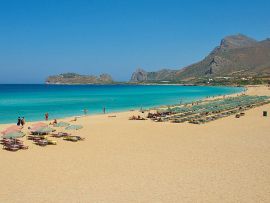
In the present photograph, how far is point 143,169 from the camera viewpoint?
15.3 metres

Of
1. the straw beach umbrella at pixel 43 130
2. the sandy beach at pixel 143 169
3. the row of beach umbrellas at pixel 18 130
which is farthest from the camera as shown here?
the straw beach umbrella at pixel 43 130

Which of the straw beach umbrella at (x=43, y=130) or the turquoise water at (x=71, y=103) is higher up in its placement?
the straw beach umbrella at (x=43, y=130)

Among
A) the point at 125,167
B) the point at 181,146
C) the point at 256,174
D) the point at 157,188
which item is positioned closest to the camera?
the point at 157,188

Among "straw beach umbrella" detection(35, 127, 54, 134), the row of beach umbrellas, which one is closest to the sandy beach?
the row of beach umbrellas

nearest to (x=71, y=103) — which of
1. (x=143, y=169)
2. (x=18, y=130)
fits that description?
(x=18, y=130)

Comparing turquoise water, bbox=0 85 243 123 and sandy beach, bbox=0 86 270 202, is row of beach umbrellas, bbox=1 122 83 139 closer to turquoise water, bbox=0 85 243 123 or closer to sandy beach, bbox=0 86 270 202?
sandy beach, bbox=0 86 270 202

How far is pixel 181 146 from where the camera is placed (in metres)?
20.5

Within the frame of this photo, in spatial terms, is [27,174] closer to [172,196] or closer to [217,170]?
[172,196]

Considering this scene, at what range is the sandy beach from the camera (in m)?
12.0

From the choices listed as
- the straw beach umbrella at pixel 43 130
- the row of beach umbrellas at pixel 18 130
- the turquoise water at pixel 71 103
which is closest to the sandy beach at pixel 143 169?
the row of beach umbrellas at pixel 18 130

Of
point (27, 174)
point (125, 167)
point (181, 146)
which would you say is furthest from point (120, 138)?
point (27, 174)

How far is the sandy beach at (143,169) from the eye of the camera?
39.5 ft

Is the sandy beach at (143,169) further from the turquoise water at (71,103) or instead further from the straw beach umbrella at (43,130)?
the turquoise water at (71,103)

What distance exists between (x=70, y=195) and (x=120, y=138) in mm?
11599
